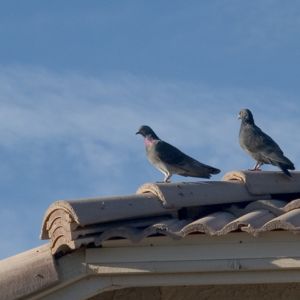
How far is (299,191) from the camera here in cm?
488

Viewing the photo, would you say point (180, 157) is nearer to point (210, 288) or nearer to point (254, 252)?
point (210, 288)

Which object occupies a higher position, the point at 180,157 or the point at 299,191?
the point at 180,157

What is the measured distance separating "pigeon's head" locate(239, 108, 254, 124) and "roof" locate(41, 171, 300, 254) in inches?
173

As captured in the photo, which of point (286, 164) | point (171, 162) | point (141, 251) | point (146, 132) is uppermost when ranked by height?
point (146, 132)

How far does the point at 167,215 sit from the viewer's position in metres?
4.05

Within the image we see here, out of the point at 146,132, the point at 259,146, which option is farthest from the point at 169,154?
the point at 146,132

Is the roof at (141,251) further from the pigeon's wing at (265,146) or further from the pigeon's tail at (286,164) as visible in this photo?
the pigeon's wing at (265,146)

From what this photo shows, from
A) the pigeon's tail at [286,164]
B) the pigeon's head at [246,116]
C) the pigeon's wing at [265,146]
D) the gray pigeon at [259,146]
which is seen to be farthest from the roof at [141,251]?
the pigeon's head at [246,116]

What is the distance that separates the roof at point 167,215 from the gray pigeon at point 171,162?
2895 mm

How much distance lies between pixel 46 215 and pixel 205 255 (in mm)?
629

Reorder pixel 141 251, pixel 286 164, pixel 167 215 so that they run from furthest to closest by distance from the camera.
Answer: pixel 286 164, pixel 167 215, pixel 141 251

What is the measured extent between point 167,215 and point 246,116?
5.13m

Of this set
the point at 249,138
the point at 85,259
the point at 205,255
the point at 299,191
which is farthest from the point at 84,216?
the point at 249,138

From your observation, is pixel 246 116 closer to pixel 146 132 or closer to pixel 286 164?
pixel 146 132
